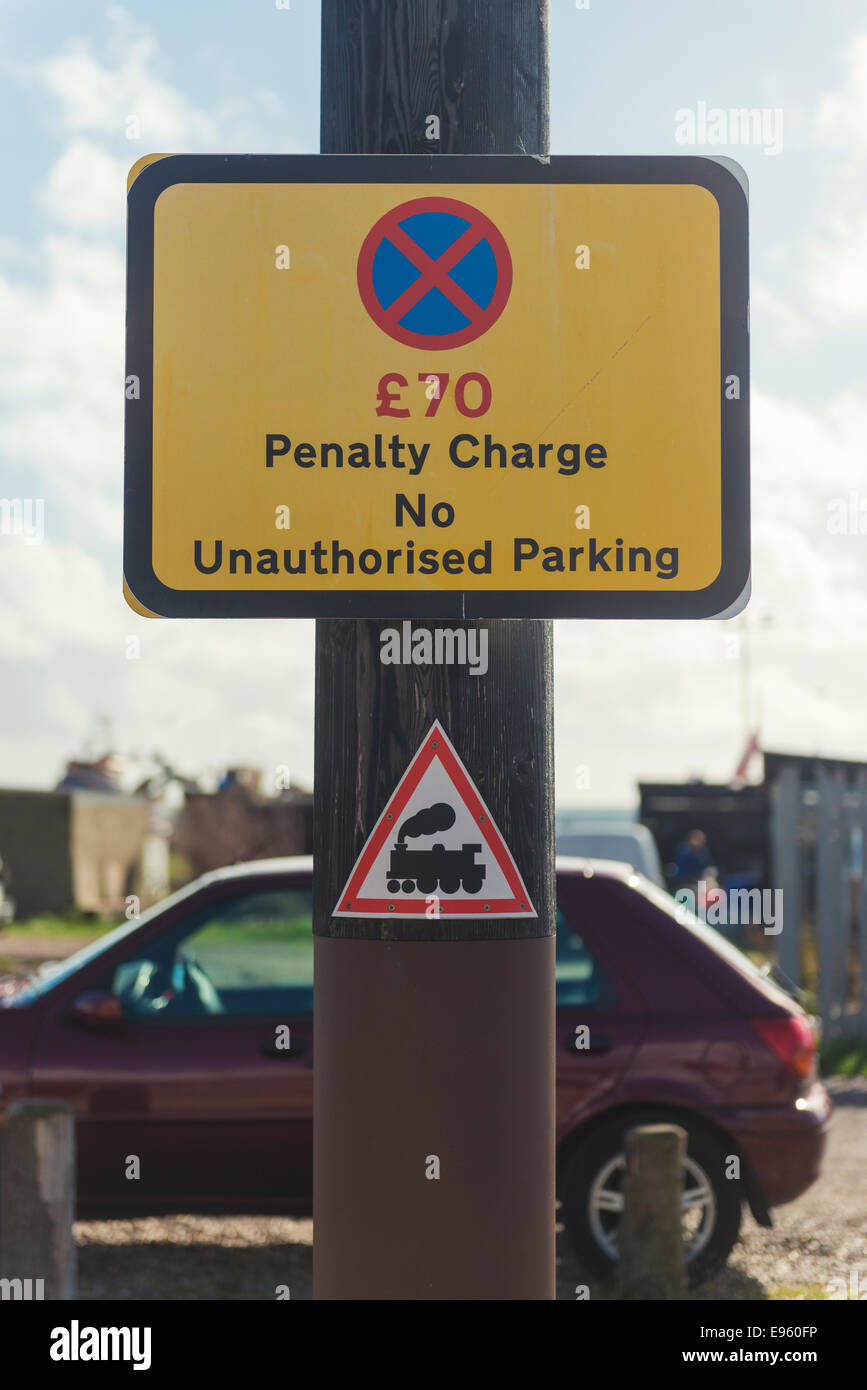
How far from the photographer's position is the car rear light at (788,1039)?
5.83m

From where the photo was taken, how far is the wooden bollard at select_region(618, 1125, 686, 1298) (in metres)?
5.09

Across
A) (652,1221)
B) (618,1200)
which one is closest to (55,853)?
(618,1200)

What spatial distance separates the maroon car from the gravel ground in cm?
29

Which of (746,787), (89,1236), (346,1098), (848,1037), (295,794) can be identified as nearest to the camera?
(346,1098)

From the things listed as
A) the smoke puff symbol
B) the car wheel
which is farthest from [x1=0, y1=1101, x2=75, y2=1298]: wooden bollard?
the smoke puff symbol

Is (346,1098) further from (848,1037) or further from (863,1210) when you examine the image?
(848,1037)

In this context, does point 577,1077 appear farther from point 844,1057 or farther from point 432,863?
point 844,1057

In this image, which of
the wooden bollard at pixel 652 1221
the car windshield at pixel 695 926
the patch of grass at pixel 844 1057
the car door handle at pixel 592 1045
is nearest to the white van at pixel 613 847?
the patch of grass at pixel 844 1057

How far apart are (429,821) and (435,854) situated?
53mm

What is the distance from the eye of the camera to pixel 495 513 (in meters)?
2.37

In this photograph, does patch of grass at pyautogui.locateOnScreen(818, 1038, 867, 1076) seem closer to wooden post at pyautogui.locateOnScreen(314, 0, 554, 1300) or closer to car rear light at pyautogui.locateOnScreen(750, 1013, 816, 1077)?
car rear light at pyautogui.locateOnScreen(750, 1013, 816, 1077)

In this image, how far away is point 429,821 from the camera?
2.35m
